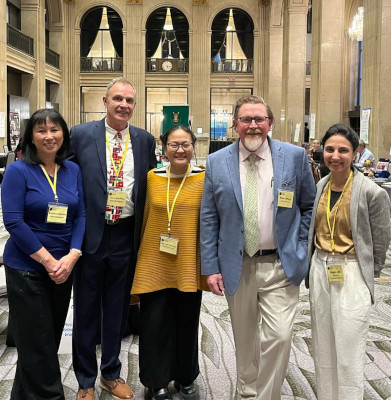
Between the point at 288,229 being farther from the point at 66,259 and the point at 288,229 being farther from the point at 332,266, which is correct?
the point at 66,259

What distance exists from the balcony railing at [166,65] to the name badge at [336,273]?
81.3ft

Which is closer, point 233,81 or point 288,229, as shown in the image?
point 288,229

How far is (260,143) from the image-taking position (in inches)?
106

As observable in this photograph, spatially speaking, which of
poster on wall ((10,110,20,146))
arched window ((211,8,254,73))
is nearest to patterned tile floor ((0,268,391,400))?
poster on wall ((10,110,20,146))

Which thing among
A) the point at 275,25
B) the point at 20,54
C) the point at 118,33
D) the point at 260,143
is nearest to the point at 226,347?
the point at 260,143

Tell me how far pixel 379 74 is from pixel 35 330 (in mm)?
9485

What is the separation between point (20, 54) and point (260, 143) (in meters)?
18.7

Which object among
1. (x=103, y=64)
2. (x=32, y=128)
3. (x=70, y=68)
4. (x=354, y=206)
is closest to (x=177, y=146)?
(x=32, y=128)

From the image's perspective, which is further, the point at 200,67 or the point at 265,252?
the point at 200,67

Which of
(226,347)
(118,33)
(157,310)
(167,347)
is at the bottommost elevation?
(226,347)

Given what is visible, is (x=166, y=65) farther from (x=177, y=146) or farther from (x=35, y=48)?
(x=177, y=146)

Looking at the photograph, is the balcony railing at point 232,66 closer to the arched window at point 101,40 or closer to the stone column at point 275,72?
the stone column at point 275,72

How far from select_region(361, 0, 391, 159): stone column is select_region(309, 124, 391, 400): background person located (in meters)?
8.37

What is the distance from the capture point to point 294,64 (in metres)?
17.6
